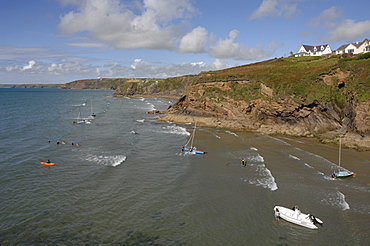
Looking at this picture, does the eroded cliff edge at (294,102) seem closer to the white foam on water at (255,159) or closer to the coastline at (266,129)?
the coastline at (266,129)

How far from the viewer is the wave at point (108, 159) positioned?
1329 inches

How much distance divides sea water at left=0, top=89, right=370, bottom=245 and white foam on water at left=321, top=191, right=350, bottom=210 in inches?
4.2

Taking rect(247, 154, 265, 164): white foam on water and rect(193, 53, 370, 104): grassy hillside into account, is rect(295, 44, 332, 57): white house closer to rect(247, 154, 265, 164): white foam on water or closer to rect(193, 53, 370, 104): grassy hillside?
rect(193, 53, 370, 104): grassy hillside

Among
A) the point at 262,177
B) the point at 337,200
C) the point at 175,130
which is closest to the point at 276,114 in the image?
the point at 175,130

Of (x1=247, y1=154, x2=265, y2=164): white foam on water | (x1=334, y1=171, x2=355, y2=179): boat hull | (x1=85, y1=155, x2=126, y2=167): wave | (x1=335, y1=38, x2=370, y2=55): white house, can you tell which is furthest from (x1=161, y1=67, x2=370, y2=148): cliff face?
(x1=335, y1=38, x2=370, y2=55): white house

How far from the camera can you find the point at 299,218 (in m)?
20.2

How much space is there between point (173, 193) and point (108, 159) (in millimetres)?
14210

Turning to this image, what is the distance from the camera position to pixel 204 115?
69.6m

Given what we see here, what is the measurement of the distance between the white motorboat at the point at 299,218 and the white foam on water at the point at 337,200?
4232mm

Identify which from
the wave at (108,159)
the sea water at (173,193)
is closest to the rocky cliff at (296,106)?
the sea water at (173,193)

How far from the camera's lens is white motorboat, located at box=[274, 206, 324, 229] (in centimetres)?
1983

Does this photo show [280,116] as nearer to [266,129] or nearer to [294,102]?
[294,102]

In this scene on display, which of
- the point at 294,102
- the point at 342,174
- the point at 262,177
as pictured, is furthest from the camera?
the point at 294,102

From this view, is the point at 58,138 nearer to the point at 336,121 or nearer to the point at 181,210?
the point at 181,210
